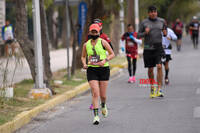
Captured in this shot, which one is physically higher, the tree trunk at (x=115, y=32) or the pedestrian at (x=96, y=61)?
the tree trunk at (x=115, y=32)

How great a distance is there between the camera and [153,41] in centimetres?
1205

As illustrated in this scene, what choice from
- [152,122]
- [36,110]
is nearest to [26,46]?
[36,110]

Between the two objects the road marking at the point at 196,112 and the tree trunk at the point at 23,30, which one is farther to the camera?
the tree trunk at the point at 23,30

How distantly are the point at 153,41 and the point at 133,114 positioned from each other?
258cm

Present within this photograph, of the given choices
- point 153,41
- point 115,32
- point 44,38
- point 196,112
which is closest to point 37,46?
point 44,38

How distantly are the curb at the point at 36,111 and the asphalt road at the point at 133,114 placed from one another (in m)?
0.11

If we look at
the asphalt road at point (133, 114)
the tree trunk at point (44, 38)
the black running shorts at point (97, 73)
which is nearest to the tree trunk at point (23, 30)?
the tree trunk at point (44, 38)

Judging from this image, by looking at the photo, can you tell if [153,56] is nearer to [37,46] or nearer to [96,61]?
[37,46]

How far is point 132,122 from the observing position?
909 cm

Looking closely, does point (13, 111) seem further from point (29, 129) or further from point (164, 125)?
point (164, 125)

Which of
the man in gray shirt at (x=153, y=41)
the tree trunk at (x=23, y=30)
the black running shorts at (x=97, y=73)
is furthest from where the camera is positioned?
the tree trunk at (x=23, y=30)

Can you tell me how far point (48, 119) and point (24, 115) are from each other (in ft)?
→ 1.99

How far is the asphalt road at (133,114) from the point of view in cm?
860

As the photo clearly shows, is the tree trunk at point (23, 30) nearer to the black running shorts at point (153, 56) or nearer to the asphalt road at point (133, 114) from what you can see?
the asphalt road at point (133, 114)
